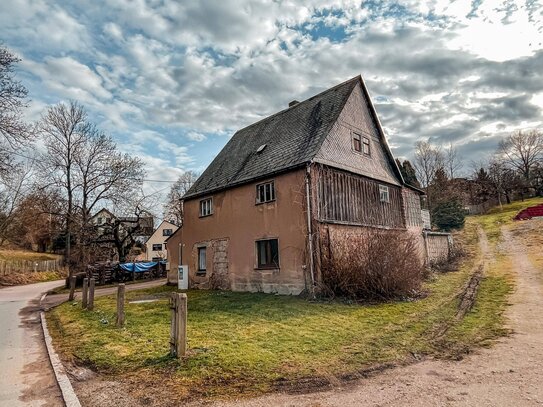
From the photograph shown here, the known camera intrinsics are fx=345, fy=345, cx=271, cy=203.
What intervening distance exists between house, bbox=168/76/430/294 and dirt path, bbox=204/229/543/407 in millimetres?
7554

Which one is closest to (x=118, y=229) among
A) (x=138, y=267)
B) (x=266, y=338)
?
(x=138, y=267)

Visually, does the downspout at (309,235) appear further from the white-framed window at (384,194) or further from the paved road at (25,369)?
the paved road at (25,369)

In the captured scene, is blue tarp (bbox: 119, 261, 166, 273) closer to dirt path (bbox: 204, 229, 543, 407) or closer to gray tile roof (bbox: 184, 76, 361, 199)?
gray tile roof (bbox: 184, 76, 361, 199)

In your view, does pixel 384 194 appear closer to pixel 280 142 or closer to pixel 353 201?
pixel 353 201

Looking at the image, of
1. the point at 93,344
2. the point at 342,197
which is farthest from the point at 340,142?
the point at 93,344

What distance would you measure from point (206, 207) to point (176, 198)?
37.7 meters

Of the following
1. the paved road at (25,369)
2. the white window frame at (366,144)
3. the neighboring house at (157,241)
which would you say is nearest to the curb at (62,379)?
the paved road at (25,369)

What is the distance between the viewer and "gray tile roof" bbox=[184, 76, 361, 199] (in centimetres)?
1566

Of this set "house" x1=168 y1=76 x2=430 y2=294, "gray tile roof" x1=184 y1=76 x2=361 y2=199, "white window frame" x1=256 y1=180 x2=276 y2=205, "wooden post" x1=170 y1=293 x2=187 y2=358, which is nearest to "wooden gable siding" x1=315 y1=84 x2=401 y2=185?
"house" x1=168 y1=76 x2=430 y2=294

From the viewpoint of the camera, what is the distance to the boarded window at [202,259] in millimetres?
19719

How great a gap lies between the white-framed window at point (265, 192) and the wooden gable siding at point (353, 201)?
232 centimetres

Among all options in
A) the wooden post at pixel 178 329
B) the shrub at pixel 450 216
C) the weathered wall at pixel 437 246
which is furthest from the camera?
the shrub at pixel 450 216

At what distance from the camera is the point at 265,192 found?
1605 cm

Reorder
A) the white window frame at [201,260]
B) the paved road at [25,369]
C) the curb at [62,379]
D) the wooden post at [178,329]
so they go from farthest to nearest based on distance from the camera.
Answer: the white window frame at [201,260], the wooden post at [178,329], the paved road at [25,369], the curb at [62,379]
